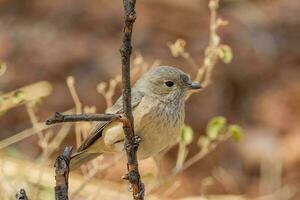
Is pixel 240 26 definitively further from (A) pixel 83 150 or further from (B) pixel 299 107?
(A) pixel 83 150

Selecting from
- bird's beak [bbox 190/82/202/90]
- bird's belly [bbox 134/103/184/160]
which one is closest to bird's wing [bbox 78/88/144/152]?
bird's belly [bbox 134/103/184/160]

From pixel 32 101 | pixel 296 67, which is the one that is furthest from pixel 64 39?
pixel 32 101

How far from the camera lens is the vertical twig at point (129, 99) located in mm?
2580

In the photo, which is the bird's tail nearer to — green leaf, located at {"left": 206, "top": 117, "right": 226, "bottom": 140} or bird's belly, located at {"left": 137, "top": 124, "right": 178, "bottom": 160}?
bird's belly, located at {"left": 137, "top": 124, "right": 178, "bottom": 160}

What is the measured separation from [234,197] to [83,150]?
2412 mm

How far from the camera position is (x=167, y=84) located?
168 inches

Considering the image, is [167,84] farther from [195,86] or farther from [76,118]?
[76,118]

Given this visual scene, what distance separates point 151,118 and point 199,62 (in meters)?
4.23

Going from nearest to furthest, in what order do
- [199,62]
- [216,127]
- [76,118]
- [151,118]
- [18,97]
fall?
[76,118] → [151,118] → [18,97] → [216,127] → [199,62]

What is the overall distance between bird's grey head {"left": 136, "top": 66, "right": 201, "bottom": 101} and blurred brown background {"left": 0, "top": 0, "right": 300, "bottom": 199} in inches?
102

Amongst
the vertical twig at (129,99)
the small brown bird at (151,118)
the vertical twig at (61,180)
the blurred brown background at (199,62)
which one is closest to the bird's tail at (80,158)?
the small brown bird at (151,118)

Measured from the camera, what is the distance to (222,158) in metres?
7.43

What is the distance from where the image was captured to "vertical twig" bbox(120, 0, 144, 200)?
258 cm

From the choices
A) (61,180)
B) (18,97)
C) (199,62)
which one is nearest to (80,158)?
(18,97)
